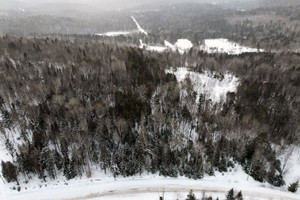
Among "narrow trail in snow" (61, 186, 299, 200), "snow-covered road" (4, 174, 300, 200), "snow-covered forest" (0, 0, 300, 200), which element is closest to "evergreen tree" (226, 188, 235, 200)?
"snow-covered forest" (0, 0, 300, 200)

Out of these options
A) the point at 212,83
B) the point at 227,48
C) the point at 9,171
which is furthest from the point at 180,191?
the point at 227,48

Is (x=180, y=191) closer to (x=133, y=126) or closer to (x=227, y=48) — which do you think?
(x=133, y=126)

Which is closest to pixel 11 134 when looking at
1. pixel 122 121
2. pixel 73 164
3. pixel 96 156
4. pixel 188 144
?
pixel 73 164

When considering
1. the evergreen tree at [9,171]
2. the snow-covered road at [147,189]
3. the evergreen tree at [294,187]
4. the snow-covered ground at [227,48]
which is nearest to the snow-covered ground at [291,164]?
the evergreen tree at [294,187]

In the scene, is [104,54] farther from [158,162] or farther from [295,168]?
[295,168]

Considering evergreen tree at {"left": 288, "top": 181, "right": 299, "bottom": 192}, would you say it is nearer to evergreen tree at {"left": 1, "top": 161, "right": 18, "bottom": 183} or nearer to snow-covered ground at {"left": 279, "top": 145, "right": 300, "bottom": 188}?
snow-covered ground at {"left": 279, "top": 145, "right": 300, "bottom": 188}
